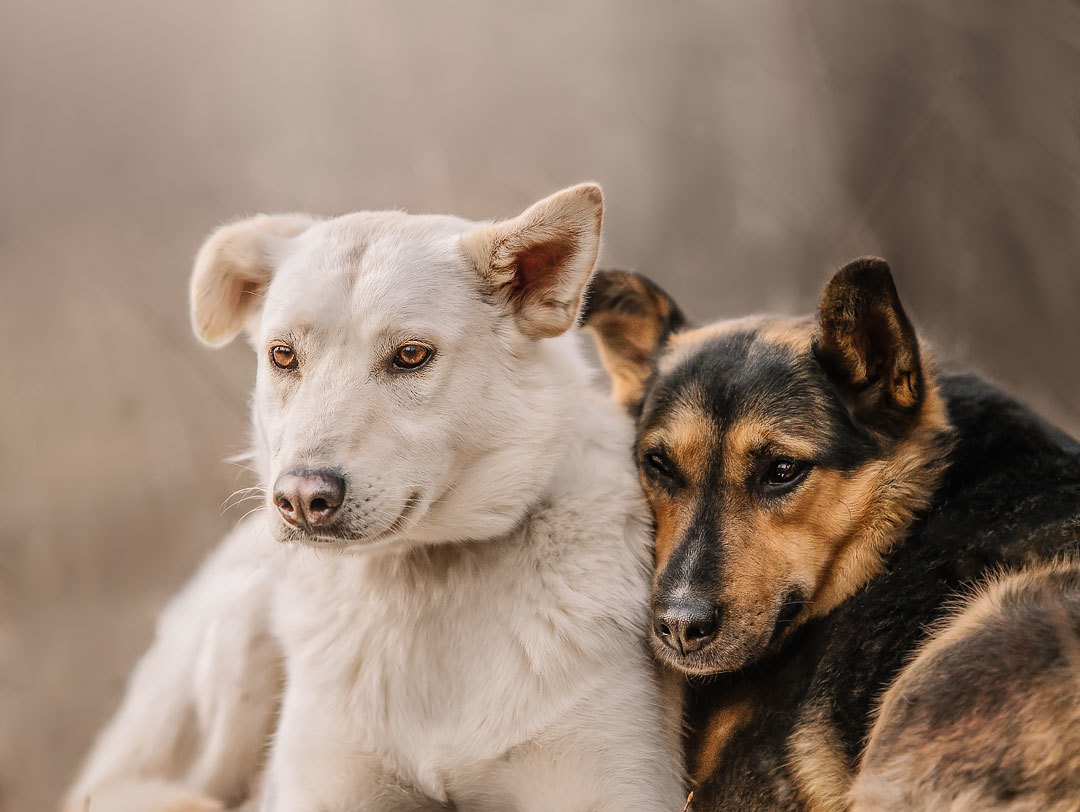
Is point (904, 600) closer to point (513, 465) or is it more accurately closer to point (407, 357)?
point (513, 465)

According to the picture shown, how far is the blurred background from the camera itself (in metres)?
5.00

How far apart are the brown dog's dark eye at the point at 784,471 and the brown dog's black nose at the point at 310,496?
41.7 inches

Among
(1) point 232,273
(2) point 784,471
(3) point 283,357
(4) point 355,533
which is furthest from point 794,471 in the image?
(1) point 232,273

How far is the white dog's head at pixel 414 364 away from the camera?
226cm

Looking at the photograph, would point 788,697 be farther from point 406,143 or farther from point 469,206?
point 406,143

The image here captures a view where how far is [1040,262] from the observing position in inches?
198

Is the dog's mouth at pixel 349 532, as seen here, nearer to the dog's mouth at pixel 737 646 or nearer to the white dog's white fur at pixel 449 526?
the white dog's white fur at pixel 449 526

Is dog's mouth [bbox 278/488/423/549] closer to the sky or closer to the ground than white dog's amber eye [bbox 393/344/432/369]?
closer to the ground

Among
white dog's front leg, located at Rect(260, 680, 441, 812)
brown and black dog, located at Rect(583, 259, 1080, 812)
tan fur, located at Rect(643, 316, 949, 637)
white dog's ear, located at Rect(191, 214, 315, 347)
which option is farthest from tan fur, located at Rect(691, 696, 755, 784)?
white dog's ear, located at Rect(191, 214, 315, 347)

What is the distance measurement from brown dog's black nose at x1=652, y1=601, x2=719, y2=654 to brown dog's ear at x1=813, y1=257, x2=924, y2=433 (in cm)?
66

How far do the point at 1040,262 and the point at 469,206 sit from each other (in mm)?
2847

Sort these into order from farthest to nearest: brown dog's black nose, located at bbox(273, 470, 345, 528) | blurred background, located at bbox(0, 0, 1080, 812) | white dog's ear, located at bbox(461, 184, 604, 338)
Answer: blurred background, located at bbox(0, 0, 1080, 812), white dog's ear, located at bbox(461, 184, 604, 338), brown dog's black nose, located at bbox(273, 470, 345, 528)

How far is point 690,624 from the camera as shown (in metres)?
2.34

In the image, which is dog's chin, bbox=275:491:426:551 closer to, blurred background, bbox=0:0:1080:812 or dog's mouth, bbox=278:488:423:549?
dog's mouth, bbox=278:488:423:549
